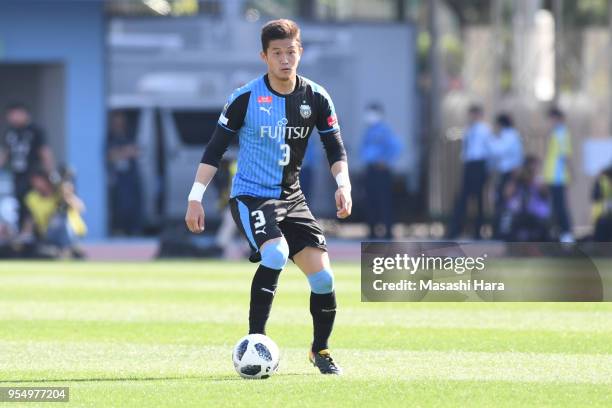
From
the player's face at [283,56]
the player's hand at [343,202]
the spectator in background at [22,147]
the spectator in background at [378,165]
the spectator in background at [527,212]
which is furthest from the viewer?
the spectator in background at [378,165]

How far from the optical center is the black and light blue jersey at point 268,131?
355 inches

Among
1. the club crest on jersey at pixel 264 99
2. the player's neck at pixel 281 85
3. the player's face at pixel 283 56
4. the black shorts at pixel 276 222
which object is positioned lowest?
the black shorts at pixel 276 222

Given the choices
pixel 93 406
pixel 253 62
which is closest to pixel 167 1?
pixel 253 62

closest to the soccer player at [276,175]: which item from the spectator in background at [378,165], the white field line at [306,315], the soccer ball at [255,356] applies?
the soccer ball at [255,356]

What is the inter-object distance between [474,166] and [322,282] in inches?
621

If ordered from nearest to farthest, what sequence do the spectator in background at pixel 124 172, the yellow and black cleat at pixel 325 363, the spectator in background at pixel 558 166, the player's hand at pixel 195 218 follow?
the player's hand at pixel 195 218, the yellow and black cleat at pixel 325 363, the spectator in background at pixel 558 166, the spectator in background at pixel 124 172

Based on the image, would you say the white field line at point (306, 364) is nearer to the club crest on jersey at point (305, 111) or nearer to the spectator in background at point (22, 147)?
the club crest on jersey at point (305, 111)

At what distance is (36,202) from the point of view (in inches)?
892

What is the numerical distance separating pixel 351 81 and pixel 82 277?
10.6 m

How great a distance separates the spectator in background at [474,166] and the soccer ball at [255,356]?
15.7m

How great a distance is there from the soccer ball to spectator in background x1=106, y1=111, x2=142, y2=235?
720 inches

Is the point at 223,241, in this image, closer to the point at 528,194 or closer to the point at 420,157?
the point at 528,194

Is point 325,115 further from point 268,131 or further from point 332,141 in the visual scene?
point 268,131

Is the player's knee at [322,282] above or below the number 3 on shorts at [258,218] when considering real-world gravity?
below
